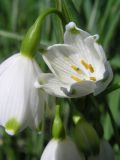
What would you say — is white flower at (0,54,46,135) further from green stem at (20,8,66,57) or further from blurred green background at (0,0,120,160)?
blurred green background at (0,0,120,160)

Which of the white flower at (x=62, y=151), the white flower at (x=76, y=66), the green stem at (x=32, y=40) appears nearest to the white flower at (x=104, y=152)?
the white flower at (x=62, y=151)

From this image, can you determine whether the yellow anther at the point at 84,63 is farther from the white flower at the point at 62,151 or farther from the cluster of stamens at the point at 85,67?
the white flower at the point at 62,151

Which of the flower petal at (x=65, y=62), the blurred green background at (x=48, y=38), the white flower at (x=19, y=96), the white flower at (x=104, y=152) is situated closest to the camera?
the white flower at (x=19, y=96)

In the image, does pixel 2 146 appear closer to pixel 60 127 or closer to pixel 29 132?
pixel 29 132

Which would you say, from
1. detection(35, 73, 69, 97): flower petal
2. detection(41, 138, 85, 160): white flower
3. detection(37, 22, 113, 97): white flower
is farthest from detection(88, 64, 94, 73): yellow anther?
detection(41, 138, 85, 160): white flower

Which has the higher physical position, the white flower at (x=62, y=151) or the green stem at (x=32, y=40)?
the green stem at (x=32, y=40)
